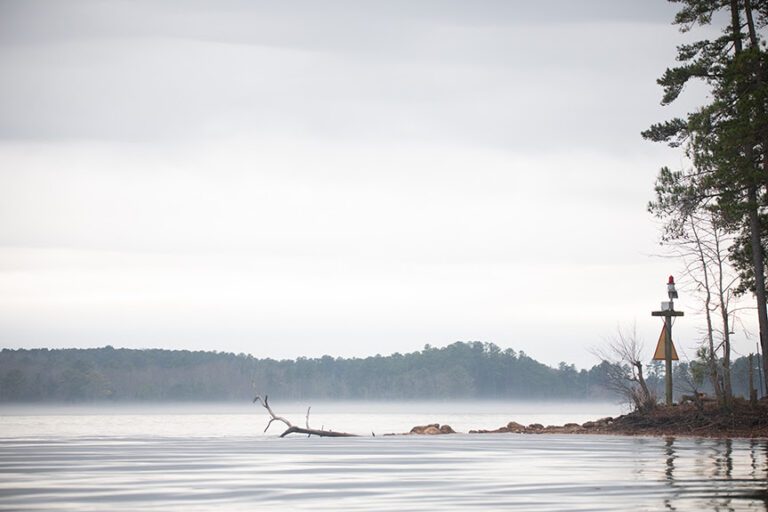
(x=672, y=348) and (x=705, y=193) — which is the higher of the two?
(x=705, y=193)

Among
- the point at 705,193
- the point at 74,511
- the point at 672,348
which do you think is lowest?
the point at 74,511

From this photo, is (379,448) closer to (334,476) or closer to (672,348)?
(334,476)

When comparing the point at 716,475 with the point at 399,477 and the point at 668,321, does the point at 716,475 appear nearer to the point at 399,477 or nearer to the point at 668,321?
the point at 399,477

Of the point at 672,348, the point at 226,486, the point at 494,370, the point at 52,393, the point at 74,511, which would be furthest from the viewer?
the point at 494,370

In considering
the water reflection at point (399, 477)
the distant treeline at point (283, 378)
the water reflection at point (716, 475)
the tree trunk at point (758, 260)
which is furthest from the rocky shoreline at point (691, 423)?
the distant treeline at point (283, 378)

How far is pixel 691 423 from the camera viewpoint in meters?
31.9

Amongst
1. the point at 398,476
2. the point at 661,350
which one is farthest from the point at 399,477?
the point at 661,350

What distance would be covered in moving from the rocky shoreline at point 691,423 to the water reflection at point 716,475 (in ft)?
11.6

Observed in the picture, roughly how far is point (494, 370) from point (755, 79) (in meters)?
158

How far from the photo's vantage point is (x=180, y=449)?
2884cm

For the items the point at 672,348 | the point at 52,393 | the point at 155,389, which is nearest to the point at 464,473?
the point at 672,348

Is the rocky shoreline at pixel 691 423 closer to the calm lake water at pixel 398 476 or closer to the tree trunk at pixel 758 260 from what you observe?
the tree trunk at pixel 758 260

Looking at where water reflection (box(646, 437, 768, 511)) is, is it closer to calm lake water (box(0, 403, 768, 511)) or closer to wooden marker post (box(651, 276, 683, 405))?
calm lake water (box(0, 403, 768, 511))

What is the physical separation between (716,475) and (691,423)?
14.6 m
